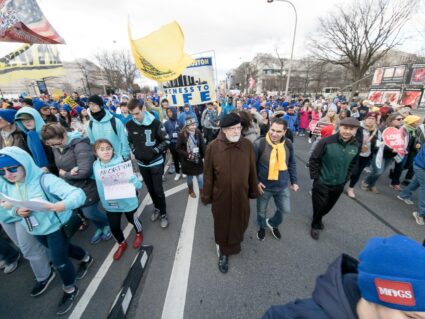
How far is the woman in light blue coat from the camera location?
174 centimetres

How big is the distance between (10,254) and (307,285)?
435cm

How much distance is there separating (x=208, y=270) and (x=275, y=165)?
1.79 m

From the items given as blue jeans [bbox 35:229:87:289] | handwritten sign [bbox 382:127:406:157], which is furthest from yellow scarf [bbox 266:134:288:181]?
handwritten sign [bbox 382:127:406:157]

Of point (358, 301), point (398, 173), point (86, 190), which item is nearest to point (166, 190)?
point (86, 190)

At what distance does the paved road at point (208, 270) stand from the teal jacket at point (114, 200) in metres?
0.84

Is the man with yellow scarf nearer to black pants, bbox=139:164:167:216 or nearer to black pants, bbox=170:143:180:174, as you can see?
black pants, bbox=139:164:167:216

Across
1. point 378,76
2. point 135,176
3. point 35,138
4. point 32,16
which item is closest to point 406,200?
point 135,176

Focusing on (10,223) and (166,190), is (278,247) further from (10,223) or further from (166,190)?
(10,223)

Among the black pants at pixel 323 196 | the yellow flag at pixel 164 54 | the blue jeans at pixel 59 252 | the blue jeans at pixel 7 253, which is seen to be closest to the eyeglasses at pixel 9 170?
the blue jeans at pixel 59 252

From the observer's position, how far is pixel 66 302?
A: 2225 mm

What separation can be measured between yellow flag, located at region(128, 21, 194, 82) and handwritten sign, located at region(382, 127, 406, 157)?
4.71 meters

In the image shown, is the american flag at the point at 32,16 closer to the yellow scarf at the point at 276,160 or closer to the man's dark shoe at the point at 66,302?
the man's dark shoe at the point at 66,302

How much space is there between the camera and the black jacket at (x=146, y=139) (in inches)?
125

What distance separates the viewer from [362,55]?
28.1 metres
